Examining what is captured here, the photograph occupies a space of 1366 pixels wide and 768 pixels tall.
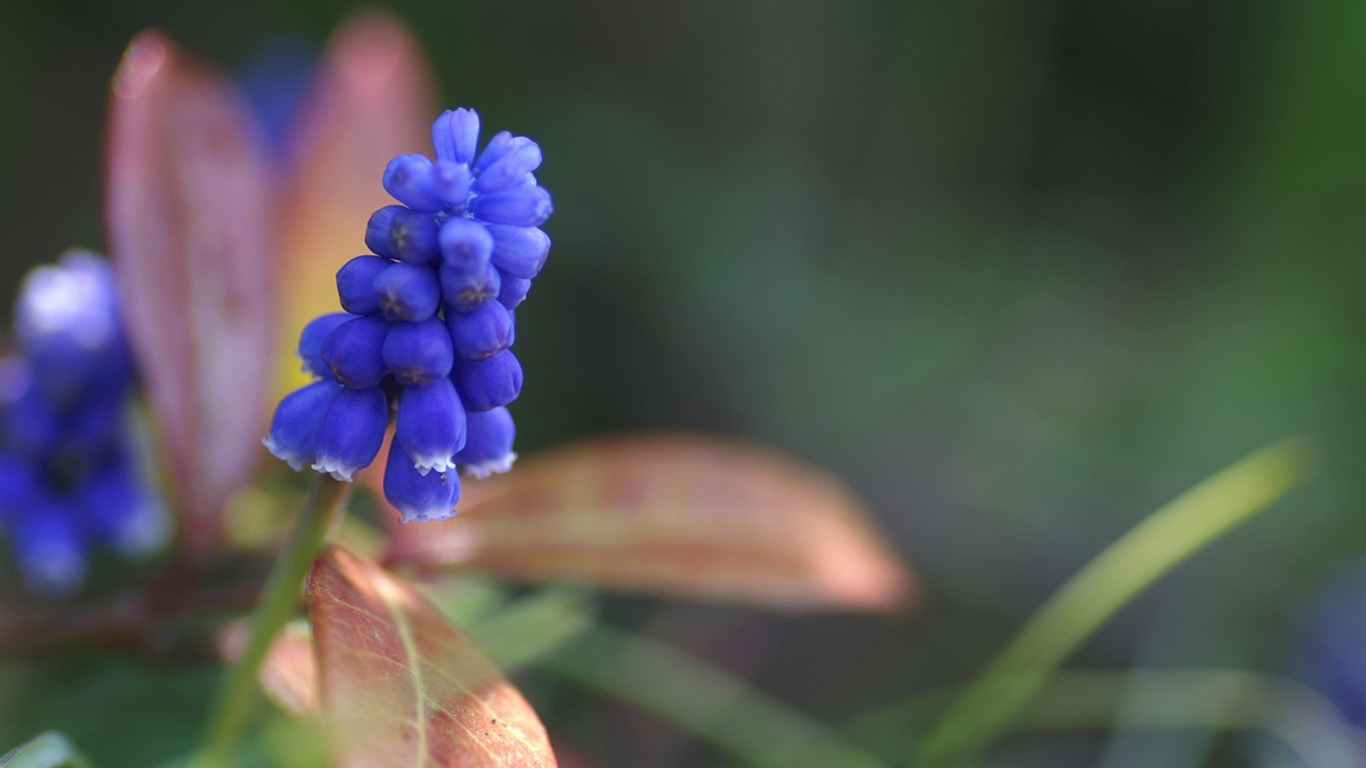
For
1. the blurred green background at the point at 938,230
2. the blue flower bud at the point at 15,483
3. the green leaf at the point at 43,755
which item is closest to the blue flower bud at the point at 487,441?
the green leaf at the point at 43,755

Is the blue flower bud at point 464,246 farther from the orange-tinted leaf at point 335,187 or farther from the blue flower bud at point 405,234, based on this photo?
the orange-tinted leaf at point 335,187

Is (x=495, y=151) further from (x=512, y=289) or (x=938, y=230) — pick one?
(x=938, y=230)

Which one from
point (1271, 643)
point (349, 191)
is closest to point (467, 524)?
point (349, 191)

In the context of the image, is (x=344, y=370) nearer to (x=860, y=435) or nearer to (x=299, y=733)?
(x=299, y=733)

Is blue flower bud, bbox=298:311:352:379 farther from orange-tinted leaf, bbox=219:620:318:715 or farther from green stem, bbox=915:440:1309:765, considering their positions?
green stem, bbox=915:440:1309:765

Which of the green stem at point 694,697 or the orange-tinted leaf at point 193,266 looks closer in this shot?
the orange-tinted leaf at point 193,266

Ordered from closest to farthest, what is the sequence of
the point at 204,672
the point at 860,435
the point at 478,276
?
the point at 478,276 < the point at 204,672 < the point at 860,435
